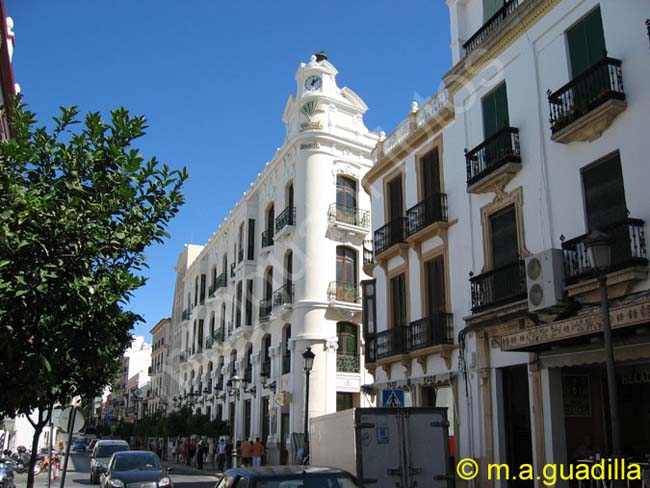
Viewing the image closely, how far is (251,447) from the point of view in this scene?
27734 mm

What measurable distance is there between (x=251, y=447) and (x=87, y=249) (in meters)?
20.5

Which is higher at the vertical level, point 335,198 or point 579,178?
point 335,198

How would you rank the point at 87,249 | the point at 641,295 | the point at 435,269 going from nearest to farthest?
the point at 87,249, the point at 641,295, the point at 435,269

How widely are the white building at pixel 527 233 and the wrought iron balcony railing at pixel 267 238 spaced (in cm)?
1644

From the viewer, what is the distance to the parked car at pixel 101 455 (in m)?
27.0

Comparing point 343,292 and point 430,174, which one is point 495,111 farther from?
point 343,292

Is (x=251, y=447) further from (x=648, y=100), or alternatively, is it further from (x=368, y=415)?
(x=648, y=100)

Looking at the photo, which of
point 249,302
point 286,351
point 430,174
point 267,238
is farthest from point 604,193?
point 249,302

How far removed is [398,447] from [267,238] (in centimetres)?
2578

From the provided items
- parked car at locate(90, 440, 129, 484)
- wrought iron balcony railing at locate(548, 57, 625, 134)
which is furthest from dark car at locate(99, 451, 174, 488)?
wrought iron balcony railing at locate(548, 57, 625, 134)

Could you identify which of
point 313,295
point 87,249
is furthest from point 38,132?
point 313,295

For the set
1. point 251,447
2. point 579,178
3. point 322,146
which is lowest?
point 251,447

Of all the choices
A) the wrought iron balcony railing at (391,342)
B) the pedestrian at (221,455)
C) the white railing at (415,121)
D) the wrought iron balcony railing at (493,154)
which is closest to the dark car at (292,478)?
the wrought iron balcony railing at (493,154)

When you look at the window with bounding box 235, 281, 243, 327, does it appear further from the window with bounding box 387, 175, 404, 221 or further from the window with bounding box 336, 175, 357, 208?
the window with bounding box 387, 175, 404, 221
